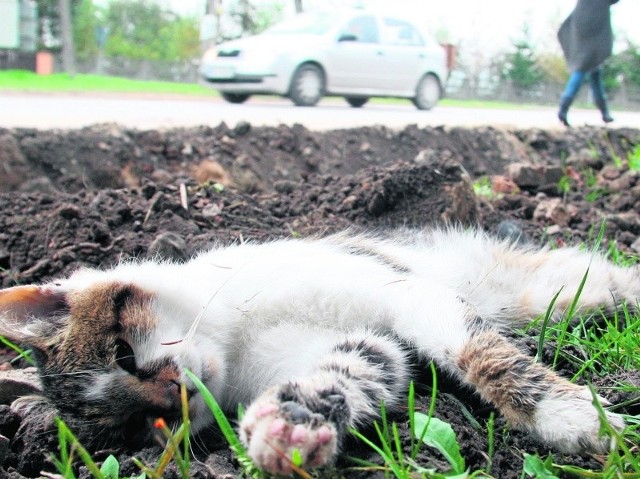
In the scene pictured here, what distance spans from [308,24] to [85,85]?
1551mm

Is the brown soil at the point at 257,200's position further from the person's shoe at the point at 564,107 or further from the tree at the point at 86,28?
the tree at the point at 86,28

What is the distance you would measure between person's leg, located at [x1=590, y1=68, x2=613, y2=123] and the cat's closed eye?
11.0 ft

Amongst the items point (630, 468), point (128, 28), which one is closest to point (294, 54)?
point (128, 28)

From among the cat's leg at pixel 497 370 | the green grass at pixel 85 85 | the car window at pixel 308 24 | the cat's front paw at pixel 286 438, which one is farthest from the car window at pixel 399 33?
the cat's front paw at pixel 286 438

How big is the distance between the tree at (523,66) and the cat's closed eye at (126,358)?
362cm

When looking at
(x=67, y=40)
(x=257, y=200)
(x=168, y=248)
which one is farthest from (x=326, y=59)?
(x=168, y=248)

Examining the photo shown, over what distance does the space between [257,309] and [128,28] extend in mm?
2986

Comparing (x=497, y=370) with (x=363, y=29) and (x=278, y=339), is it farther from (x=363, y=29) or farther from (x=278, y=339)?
(x=363, y=29)

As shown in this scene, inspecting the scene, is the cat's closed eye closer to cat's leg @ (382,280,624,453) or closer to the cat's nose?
the cat's nose

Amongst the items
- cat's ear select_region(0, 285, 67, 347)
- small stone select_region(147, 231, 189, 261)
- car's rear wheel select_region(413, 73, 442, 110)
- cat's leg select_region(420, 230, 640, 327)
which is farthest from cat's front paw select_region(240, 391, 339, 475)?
car's rear wheel select_region(413, 73, 442, 110)

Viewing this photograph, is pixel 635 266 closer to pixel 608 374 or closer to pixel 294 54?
pixel 608 374

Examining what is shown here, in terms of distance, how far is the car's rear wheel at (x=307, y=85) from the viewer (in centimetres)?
444

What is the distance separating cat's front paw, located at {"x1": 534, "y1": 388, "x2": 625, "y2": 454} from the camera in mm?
1317

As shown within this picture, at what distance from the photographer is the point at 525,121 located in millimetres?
5672
